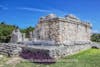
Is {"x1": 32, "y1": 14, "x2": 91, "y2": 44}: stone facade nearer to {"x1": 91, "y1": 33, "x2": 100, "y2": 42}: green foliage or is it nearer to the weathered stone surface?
the weathered stone surface

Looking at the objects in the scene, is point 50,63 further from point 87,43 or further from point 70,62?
point 87,43

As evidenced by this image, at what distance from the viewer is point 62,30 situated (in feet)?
55.4

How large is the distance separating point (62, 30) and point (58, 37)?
0.73 metres

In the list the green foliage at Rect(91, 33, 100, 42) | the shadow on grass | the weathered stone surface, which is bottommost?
the shadow on grass

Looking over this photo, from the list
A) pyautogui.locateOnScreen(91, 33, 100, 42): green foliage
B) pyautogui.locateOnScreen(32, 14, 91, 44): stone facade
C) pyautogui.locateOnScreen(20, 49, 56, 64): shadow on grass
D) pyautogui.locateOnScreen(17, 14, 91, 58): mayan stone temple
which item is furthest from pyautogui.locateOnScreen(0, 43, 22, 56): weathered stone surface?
pyautogui.locateOnScreen(91, 33, 100, 42): green foliage

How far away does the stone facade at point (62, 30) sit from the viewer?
16.8 m

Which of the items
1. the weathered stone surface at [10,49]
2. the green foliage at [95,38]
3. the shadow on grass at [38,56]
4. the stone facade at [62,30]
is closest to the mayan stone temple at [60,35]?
the stone facade at [62,30]

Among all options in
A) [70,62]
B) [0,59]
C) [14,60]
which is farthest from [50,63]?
[0,59]

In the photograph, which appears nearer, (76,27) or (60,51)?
(60,51)

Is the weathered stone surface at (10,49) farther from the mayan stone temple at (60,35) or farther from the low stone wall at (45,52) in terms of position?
the mayan stone temple at (60,35)

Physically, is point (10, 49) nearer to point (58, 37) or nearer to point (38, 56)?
point (38, 56)

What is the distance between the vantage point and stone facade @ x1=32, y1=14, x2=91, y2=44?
16.8m

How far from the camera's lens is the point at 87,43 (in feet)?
65.2

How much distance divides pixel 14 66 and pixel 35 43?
593 cm
